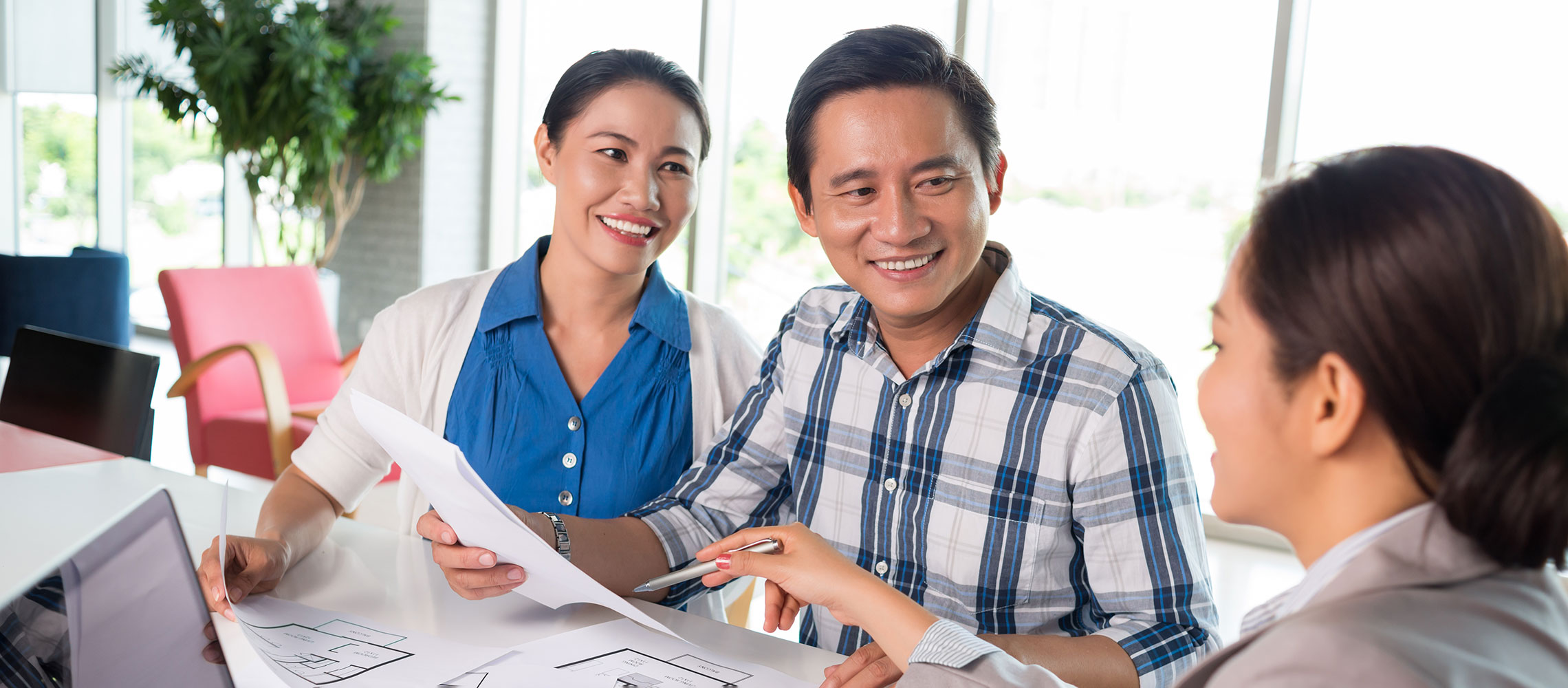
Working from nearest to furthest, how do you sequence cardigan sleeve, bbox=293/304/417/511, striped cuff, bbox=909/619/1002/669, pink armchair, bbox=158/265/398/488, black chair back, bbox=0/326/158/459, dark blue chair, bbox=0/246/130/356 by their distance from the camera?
striped cuff, bbox=909/619/1002/669 < cardigan sleeve, bbox=293/304/417/511 < black chair back, bbox=0/326/158/459 < pink armchair, bbox=158/265/398/488 < dark blue chair, bbox=0/246/130/356

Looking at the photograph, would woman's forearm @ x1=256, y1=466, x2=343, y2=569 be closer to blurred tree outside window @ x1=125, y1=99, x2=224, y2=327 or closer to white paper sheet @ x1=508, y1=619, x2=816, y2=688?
white paper sheet @ x1=508, y1=619, x2=816, y2=688

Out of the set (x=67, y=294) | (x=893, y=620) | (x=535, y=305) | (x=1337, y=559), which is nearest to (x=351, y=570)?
(x=535, y=305)

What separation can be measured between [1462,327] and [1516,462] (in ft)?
0.27

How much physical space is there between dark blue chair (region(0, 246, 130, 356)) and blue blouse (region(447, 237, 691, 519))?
3682 mm

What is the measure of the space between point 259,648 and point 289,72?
4.49 meters

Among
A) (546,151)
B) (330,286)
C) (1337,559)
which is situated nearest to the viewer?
(1337,559)

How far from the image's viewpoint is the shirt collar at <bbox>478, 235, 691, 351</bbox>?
1723 mm

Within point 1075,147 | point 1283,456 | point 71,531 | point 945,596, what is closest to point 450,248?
point 1075,147

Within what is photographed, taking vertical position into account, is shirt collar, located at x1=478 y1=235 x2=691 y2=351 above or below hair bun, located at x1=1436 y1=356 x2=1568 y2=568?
below

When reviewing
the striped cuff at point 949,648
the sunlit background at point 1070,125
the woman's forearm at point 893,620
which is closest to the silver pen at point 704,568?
the woman's forearm at point 893,620

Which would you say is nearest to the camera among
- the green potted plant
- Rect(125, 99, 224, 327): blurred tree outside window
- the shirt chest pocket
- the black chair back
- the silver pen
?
the silver pen

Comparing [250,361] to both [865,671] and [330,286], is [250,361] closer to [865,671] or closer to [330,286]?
[330,286]

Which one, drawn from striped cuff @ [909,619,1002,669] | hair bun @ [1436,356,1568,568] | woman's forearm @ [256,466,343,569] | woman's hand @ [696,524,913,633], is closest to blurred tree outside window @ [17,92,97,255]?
woman's forearm @ [256,466,343,569]

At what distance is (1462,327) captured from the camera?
615 millimetres
